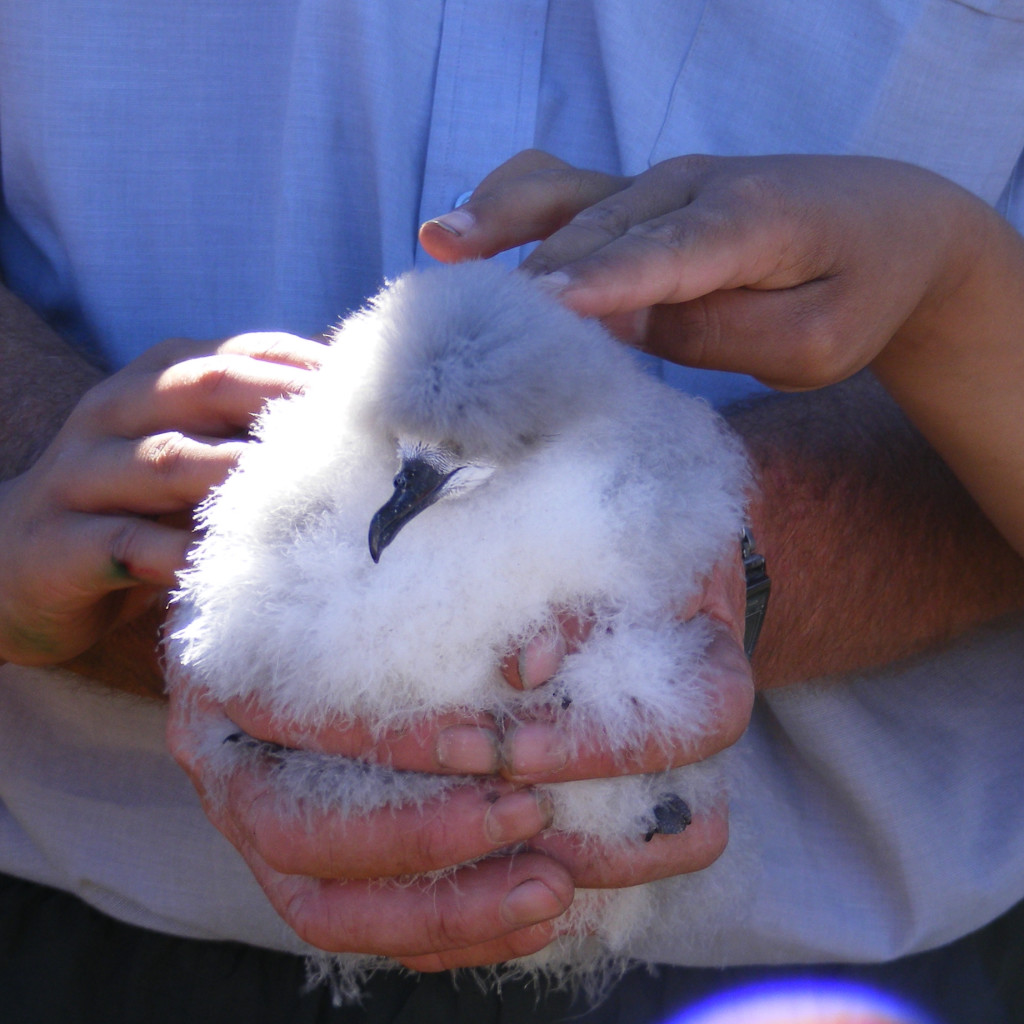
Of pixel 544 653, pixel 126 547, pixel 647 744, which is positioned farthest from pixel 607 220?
pixel 126 547

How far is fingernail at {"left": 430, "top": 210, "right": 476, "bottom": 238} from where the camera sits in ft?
4.88

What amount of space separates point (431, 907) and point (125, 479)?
2.51ft

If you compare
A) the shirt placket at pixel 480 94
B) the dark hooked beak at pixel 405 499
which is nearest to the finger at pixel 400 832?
the dark hooked beak at pixel 405 499

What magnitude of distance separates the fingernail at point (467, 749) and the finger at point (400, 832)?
0.05m

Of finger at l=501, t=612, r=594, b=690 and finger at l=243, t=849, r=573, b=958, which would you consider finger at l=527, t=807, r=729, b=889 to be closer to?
finger at l=243, t=849, r=573, b=958

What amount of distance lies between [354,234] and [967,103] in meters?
1.24

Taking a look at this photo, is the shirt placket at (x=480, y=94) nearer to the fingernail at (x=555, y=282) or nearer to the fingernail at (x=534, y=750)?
the fingernail at (x=555, y=282)

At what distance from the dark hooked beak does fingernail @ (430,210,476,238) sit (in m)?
0.42

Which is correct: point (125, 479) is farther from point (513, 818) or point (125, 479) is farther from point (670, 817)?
point (670, 817)

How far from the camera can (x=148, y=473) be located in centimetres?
141

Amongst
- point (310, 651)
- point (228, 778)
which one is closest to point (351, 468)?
point (310, 651)

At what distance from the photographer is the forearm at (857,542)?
179 centimetres

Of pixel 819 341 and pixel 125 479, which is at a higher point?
Answer: pixel 819 341

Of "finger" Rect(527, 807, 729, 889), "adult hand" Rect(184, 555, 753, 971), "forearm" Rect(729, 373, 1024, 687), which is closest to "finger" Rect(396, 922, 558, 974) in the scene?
"adult hand" Rect(184, 555, 753, 971)
